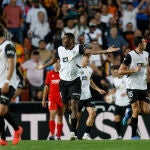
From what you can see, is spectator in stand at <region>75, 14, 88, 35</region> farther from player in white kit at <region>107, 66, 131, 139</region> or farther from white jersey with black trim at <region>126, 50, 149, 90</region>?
white jersey with black trim at <region>126, 50, 149, 90</region>

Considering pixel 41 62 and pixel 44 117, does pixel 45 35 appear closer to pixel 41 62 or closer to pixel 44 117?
pixel 41 62

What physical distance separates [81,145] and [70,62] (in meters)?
2.91

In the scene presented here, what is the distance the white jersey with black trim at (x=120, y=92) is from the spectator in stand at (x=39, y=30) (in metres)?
4.78

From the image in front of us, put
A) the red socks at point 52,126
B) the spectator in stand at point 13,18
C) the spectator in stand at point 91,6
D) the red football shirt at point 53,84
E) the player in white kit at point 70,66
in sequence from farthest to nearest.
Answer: the spectator in stand at point 91,6, the spectator in stand at point 13,18, the red football shirt at point 53,84, the red socks at point 52,126, the player in white kit at point 70,66

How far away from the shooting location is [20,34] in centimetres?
2794

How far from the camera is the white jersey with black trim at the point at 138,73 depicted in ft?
64.0

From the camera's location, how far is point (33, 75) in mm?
25984

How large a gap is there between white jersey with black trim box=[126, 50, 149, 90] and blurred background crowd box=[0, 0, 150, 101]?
18.4 ft

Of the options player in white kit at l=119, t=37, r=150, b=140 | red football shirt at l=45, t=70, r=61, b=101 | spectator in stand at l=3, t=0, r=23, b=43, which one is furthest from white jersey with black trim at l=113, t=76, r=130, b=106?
spectator in stand at l=3, t=0, r=23, b=43

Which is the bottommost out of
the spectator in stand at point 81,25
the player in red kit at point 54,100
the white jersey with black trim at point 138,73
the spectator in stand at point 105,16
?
the player in red kit at point 54,100

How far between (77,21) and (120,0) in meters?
2.44

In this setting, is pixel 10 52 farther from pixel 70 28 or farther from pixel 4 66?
pixel 70 28

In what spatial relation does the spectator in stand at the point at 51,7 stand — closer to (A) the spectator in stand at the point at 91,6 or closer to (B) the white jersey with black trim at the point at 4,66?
(A) the spectator in stand at the point at 91,6

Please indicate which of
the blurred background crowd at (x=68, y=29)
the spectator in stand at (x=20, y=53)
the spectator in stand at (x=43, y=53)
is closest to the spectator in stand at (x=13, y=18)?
the blurred background crowd at (x=68, y=29)
